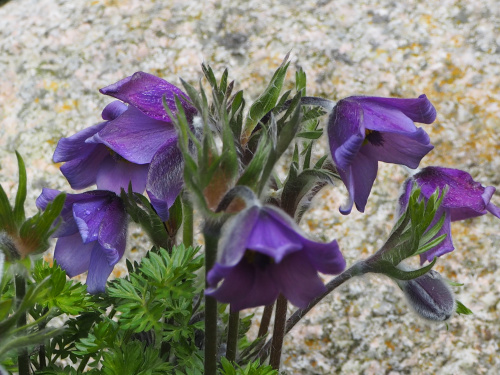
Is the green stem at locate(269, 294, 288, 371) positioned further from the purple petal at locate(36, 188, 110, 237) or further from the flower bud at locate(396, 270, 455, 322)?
the purple petal at locate(36, 188, 110, 237)

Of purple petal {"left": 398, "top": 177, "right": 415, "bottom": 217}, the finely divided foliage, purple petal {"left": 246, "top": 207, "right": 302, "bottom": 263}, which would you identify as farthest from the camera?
purple petal {"left": 398, "top": 177, "right": 415, "bottom": 217}

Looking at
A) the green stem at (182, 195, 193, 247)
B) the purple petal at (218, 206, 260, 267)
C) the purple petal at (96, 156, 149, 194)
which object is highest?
the purple petal at (218, 206, 260, 267)

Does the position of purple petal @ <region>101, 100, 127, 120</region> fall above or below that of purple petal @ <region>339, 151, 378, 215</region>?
above

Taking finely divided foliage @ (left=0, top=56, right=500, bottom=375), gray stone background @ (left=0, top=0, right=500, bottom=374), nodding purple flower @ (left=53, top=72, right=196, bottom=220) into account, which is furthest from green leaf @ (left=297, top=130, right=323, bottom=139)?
gray stone background @ (left=0, top=0, right=500, bottom=374)

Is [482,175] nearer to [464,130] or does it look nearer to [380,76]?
[464,130]

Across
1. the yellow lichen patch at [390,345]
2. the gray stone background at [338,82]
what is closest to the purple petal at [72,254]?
the gray stone background at [338,82]

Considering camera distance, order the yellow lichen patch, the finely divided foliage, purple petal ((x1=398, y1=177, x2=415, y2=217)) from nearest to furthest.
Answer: the finely divided foliage
purple petal ((x1=398, y1=177, x2=415, y2=217))
the yellow lichen patch

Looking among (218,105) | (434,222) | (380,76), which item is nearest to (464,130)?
(380,76)

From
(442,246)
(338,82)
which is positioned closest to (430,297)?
(442,246)
